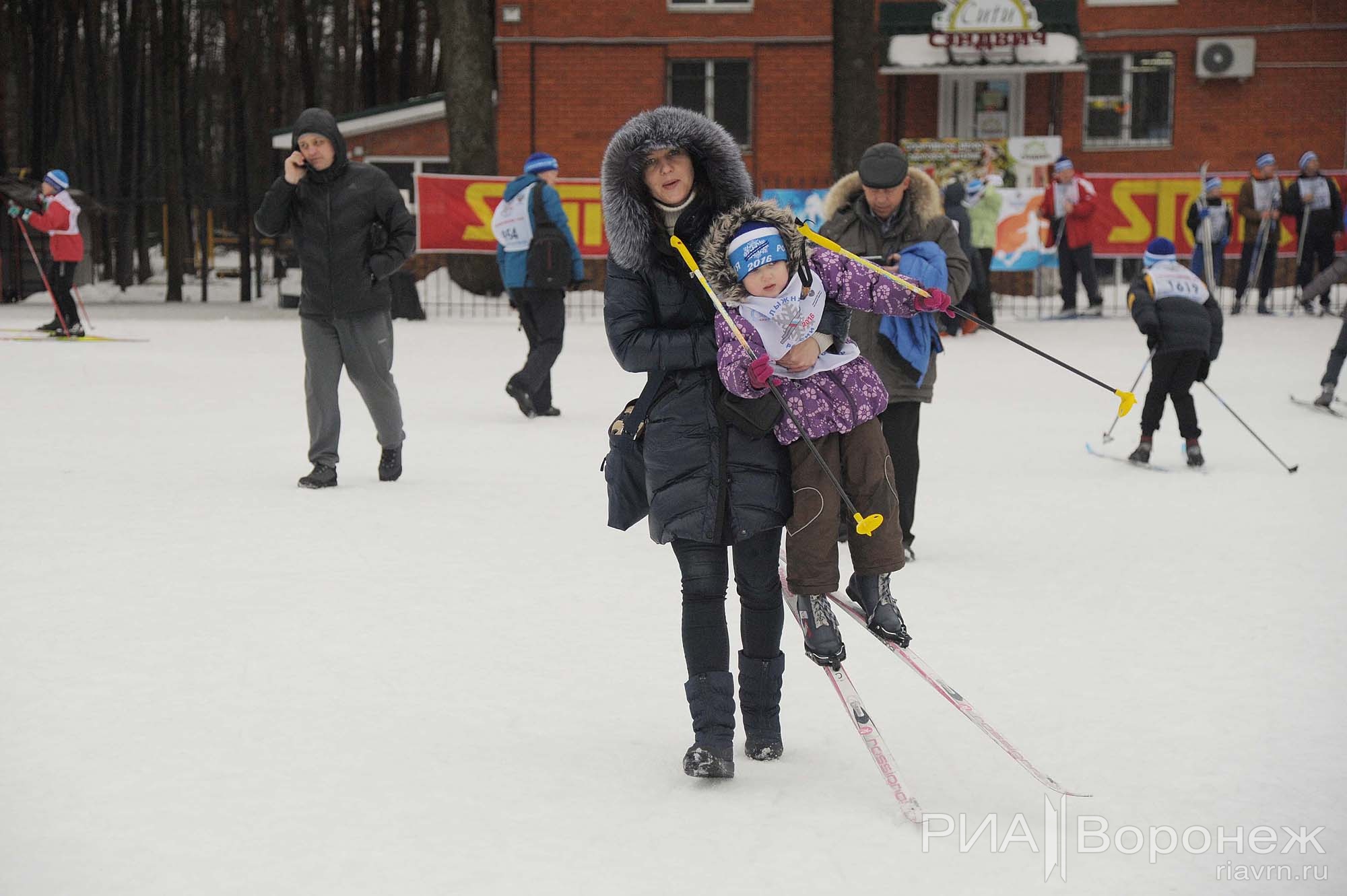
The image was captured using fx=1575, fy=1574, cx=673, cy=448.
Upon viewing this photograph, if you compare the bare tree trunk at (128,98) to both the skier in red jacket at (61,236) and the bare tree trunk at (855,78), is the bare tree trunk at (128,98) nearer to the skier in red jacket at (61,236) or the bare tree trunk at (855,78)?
the skier in red jacket at (61,236)

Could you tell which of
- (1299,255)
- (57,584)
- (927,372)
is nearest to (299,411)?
(57,584)

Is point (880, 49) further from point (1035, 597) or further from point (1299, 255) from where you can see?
point (1035, 597)

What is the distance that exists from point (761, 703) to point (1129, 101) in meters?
24.5

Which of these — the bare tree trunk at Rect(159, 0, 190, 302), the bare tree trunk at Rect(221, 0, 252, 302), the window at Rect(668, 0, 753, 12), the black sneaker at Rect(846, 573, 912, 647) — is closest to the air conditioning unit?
the window at Rect(668, 0, 753, 12)

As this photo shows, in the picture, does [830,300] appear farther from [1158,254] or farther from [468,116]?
[468,116]

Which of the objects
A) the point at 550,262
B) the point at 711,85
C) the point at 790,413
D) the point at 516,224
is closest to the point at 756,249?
the point at 790,413

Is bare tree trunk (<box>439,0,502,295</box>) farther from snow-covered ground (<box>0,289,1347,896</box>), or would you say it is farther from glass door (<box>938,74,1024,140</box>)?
snow-covered ground (<box>0,289,1347,896</box>)

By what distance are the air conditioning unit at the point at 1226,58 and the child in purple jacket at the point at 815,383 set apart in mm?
24100

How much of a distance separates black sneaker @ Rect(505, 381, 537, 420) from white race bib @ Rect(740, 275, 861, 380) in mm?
7069

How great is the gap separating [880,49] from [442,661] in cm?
2128

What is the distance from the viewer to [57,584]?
243 inches

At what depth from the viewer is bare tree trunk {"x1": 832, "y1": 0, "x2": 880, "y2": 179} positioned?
20344 mm

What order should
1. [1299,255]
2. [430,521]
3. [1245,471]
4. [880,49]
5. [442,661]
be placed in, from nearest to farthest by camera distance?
[442,661] < [430,521] < [1245,471] < [1299,255] < [880,49]

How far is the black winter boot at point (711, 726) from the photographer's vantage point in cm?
406
